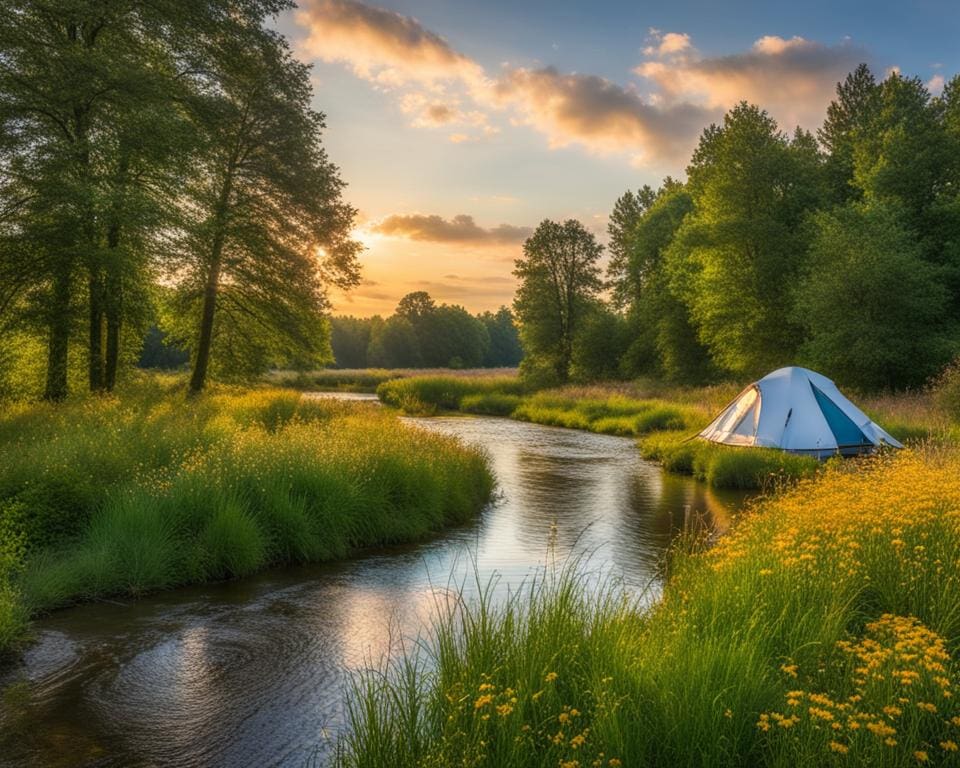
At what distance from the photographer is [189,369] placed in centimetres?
2517

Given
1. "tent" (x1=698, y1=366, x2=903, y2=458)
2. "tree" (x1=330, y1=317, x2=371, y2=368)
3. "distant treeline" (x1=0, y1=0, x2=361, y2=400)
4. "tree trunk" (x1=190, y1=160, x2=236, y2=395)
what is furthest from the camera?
"tree" (x1=330, y1=317, x2=371, y2=368)

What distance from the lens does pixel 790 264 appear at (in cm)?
3538

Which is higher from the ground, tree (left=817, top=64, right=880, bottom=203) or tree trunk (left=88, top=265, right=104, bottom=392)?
tree (left=817, top=64, right=880, bottom=203)

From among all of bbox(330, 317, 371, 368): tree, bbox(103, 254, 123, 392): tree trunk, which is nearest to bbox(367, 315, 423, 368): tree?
bbox(330, 317, 371, 368): tree

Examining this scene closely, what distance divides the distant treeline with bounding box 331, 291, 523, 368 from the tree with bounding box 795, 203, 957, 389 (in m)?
67.9

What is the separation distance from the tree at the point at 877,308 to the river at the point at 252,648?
1794cm

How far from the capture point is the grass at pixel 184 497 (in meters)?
8.71

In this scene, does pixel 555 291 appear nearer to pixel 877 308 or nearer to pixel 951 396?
pixel 877 308

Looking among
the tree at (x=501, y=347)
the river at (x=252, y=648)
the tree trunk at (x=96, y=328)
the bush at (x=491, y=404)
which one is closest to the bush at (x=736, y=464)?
the river at (x=252, y=648)

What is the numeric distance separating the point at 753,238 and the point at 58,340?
105 feet

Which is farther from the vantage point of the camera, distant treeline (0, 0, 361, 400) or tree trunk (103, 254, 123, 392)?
tree trunk (103, 254, 123, 392)

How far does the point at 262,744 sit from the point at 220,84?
20.1 metres

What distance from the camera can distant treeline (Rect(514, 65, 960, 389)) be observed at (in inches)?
1104

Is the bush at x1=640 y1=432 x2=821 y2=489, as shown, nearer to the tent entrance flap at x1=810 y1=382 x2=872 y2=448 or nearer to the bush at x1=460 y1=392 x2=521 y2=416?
the tent entrance flap at x1=810 y1=382 x2=872 y2=448
